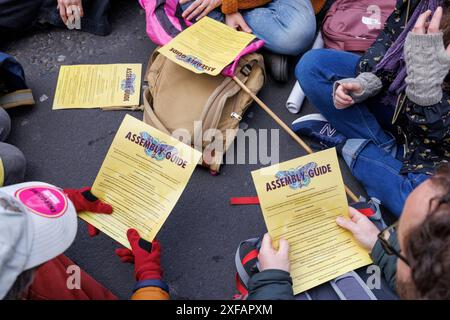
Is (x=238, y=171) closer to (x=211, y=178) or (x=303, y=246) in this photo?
(x=211, y=178)

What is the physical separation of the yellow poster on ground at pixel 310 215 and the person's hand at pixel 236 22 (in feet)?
2.20

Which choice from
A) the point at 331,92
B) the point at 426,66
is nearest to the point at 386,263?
the point at 426,66

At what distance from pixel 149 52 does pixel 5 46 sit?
0.58 m

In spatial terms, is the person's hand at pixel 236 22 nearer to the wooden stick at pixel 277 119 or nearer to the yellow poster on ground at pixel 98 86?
the wooden stick at pixel 277 119

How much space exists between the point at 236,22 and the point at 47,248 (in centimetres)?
105

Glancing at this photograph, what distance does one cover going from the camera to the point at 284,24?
158 cm

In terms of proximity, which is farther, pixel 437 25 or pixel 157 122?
pixel 157 122

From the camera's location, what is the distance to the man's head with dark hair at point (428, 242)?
0.69m

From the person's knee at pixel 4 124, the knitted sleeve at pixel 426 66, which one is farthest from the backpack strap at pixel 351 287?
the person's knee at pixel 4 124

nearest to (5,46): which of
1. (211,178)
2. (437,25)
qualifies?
(211,178)

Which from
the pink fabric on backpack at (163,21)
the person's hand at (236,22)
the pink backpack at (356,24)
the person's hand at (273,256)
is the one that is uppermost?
the pink backpack at (356,24)

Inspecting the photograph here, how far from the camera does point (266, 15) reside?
1.61m

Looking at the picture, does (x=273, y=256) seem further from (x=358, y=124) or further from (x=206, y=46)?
(x=206, y=46)

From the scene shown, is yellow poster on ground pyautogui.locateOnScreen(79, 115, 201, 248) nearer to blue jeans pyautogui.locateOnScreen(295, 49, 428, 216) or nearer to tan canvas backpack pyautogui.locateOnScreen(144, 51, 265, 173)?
tan canvas backpack pyautogui.locateOnScreen(144, 51, 265, 173)
